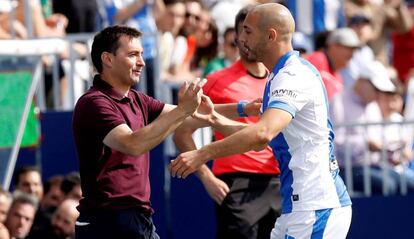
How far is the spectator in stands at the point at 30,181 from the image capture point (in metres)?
12.3

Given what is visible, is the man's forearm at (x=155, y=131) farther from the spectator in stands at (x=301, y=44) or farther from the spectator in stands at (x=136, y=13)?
the spectator in stands at (x=136, y=13)

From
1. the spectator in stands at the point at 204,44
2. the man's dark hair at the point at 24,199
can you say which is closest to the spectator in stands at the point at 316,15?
the spectator in stands at the point at 204,44

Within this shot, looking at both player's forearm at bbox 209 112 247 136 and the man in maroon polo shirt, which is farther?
player's forearm at bbox 209 112 247 136

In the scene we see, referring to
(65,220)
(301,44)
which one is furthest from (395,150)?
(65,220)

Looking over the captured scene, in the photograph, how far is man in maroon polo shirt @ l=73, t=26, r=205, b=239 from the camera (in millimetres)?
7703

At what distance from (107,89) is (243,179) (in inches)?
82.3

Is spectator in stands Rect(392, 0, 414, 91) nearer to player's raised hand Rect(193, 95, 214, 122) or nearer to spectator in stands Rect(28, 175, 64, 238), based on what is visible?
spectator in stands Rect(28, 175, 64, 238)

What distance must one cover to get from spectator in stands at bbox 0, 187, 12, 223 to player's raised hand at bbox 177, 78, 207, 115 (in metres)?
4.38

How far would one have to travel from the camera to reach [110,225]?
8031 millimetres

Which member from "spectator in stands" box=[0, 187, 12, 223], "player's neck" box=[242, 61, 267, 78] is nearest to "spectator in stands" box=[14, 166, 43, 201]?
"spectator in stands" box=[0, 187, 12, 223]

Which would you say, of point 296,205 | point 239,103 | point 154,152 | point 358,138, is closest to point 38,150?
point 154,152

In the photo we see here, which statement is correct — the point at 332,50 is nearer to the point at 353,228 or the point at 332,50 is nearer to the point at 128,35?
the point at 353,228

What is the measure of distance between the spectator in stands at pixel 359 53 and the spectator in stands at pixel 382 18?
0.70 ft

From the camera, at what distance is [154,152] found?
12094 millimetres
